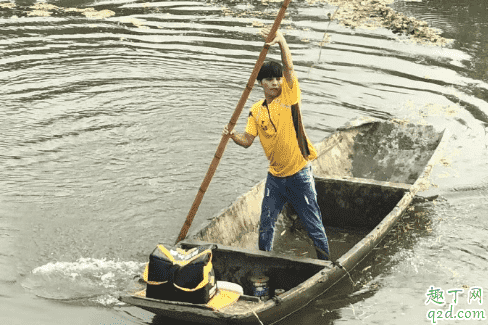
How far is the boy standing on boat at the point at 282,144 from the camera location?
19.2 ft

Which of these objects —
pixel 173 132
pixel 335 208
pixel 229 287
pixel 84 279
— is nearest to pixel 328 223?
pixel 335 208

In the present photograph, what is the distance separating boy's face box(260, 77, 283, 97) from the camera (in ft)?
19.1

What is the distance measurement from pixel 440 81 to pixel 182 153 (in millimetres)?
5980

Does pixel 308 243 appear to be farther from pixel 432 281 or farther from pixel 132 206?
pixel 132 206

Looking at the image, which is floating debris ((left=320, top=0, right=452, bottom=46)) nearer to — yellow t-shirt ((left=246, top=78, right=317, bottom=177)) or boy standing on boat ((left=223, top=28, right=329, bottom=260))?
boy standing on boat ((left=223, top=28, right=329, bottom=260))

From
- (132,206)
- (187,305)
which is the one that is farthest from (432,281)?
(132,206)

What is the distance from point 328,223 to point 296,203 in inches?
74.5

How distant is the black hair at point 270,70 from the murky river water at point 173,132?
7.73ft

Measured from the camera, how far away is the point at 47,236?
766cm

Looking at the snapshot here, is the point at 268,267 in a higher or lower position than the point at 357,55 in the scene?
lower

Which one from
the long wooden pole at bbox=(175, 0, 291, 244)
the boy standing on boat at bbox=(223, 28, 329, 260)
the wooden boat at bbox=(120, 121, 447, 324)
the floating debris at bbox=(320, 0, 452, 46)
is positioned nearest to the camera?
the wooden boat at bbox=(120, 121, 447, 324)

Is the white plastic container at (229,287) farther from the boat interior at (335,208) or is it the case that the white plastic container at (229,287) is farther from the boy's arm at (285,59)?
the boy's arm at (285,59)

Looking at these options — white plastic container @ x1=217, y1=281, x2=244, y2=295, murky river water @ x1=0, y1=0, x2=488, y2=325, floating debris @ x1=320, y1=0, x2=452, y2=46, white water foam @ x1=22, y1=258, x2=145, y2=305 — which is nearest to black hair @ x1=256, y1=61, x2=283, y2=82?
white plastic container @ x1=217, y1=281, x2=244, y2=295

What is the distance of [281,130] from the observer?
Result: 6004mm
